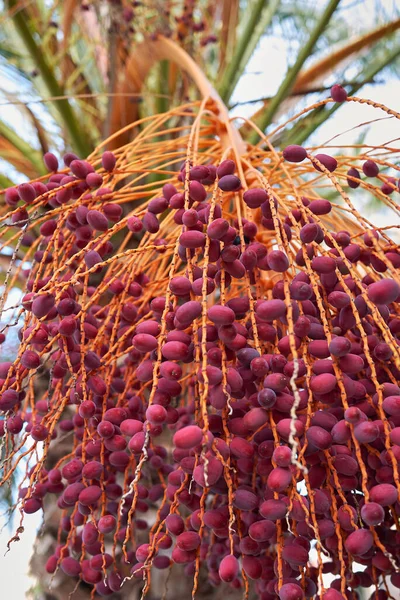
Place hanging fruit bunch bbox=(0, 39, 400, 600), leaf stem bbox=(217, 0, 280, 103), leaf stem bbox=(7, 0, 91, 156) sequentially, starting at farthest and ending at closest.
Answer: leaf stem bbox=(217, 0, 280, 103) < leaf stem bbox=(7, 0, 91, 156) < hanging fruit bunch bbox=(0, 39, 400, 600)

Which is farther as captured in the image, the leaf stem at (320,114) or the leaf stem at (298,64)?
the leaf stem at (320,114)

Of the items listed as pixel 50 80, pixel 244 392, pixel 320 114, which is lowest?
pixel 244 392

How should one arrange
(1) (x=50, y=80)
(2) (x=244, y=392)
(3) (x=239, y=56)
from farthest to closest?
(3) (x=239, y=56), (1) (x=50, y=80), (2) (x=244, y=392)

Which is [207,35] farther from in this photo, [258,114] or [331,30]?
[331,30]

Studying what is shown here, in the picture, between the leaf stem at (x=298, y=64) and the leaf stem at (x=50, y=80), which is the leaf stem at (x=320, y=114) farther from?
the leaf stem at (x=50, y=80)

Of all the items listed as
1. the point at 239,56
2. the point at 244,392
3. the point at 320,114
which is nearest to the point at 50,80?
the point at 239,56

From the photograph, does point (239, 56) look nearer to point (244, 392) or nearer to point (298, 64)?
point (298, 64)

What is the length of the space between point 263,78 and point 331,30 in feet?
1.70

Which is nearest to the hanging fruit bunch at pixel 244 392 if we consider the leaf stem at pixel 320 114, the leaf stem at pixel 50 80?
the leaf stem at pixel 50 80

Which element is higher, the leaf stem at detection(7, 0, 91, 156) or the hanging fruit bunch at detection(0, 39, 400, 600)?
the leaf stem at detection(7, 0, 91, 156)

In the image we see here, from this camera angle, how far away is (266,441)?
598mm

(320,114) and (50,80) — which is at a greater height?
(50,80)

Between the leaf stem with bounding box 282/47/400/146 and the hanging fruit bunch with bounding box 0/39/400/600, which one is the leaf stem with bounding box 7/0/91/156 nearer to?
the leaf stem with bounding box 282/47/400/146

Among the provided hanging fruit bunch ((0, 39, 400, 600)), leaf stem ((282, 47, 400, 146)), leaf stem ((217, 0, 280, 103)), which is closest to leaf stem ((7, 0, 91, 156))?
leaf stem ((217, 0, 280, 103))
